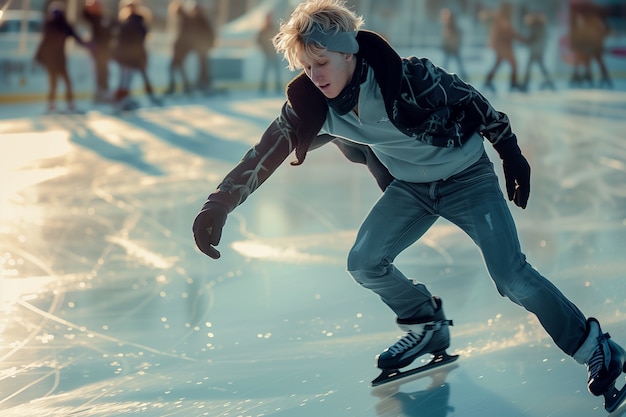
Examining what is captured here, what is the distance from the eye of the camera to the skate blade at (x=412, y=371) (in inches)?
111

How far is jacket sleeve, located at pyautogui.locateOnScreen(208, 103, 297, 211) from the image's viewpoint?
2457 millimetres

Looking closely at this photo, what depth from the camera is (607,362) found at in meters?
2.50

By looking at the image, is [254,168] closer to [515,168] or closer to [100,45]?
[515,168]

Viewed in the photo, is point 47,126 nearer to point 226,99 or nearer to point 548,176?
point 226,99

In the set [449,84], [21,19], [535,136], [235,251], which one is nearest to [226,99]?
[21,19]

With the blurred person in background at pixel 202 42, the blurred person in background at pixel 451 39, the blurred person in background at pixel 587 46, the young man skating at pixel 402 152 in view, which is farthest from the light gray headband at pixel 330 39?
the blurred person in background at pixel 587 46

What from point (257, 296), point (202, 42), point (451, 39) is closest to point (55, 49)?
point (202, 42)

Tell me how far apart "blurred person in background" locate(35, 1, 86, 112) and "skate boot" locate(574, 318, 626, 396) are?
9074 mm

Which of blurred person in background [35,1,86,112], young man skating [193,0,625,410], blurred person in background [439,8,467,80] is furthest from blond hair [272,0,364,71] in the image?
blurred person in background [439,8,467,80]

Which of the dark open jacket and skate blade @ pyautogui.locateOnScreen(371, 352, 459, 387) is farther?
skate blade @ pyautogui.locateOnScreen(371, 352, 459, 387)

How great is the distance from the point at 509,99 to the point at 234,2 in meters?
5.07

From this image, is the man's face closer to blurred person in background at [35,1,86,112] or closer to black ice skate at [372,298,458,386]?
black ice skate at [372,298,458,386]

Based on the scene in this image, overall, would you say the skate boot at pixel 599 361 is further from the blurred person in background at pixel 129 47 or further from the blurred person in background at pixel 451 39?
the blurred person in background at pixel 451 39

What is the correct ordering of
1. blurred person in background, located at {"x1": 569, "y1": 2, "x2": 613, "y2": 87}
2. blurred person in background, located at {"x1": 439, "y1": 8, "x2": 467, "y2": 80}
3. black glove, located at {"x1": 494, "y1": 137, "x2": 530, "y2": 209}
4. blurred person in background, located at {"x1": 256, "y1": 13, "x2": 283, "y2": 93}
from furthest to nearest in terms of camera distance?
blurred person in background, located at {"x1": 569, "y1": 2, "x2": 613, "y2": 87}
blurred person in background, located at {"x1": 439, "y1": 8, "x2": 467, "y2": 80}
blurred person in background, located at {"x1": 256, "y1": 13, "x2": 283, "y2": 93}
black glove, located at {"x1": 494, "y1": 137, "x2": 530, "y2": 209}
